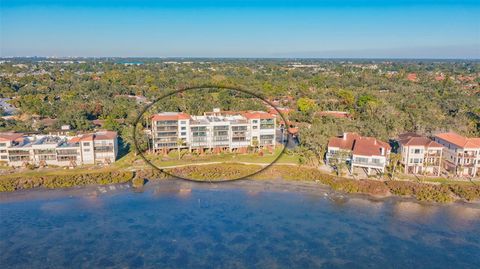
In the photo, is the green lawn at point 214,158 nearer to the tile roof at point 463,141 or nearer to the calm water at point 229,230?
the calm water at point 229,230

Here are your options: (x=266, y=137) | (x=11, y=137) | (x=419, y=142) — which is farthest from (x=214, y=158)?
(x=11, y=137)

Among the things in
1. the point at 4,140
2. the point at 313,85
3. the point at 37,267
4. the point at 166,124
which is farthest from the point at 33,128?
the point at 313,85

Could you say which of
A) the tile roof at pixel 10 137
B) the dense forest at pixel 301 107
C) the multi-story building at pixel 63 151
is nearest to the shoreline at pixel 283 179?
the multi-story building at pixel 63 151

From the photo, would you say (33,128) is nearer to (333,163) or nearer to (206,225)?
(206,225)

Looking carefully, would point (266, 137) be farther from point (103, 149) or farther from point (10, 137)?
point (10, 137)

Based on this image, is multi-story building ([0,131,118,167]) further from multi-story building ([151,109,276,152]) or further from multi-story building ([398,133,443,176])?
multi-story building ([398,133,443,176])

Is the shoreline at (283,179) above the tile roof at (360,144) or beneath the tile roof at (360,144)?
beneath
